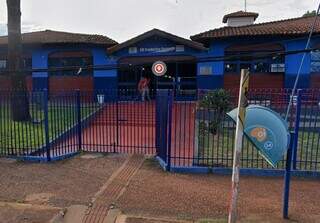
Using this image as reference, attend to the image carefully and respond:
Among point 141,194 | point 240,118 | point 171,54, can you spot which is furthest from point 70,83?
point 240,118

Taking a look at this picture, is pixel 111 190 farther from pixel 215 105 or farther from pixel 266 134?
pixel 215 105

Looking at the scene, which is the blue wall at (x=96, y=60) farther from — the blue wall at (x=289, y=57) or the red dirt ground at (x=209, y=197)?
the red dirt ground at (x=209, y=197)

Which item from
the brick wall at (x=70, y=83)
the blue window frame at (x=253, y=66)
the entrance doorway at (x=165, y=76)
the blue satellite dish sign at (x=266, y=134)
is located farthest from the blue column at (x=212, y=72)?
the blue satellite dish sign at (x=266, y=134)

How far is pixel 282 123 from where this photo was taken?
477cm

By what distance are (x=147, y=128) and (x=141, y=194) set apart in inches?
220

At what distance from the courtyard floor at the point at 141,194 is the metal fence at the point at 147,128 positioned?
28.6 inches

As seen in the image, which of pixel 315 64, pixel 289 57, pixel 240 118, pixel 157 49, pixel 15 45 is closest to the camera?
pixel 240 118

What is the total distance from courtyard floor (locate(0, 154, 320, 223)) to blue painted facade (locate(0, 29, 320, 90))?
1350 cm

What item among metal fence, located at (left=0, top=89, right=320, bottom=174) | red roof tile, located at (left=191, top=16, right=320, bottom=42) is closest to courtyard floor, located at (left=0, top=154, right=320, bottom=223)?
metal fence, located at (left=0, top=89, right=320, bottom=174)

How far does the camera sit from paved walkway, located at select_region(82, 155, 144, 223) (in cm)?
524

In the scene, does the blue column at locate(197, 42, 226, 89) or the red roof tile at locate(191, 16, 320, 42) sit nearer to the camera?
the red roof tile at locate(191, 16, 320, 42)

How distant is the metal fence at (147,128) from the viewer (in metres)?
7.71

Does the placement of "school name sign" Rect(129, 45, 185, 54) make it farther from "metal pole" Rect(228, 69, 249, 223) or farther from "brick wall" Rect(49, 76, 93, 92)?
"metal pole" Rect(228, 69, 249, 223)

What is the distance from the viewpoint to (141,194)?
241 inches
